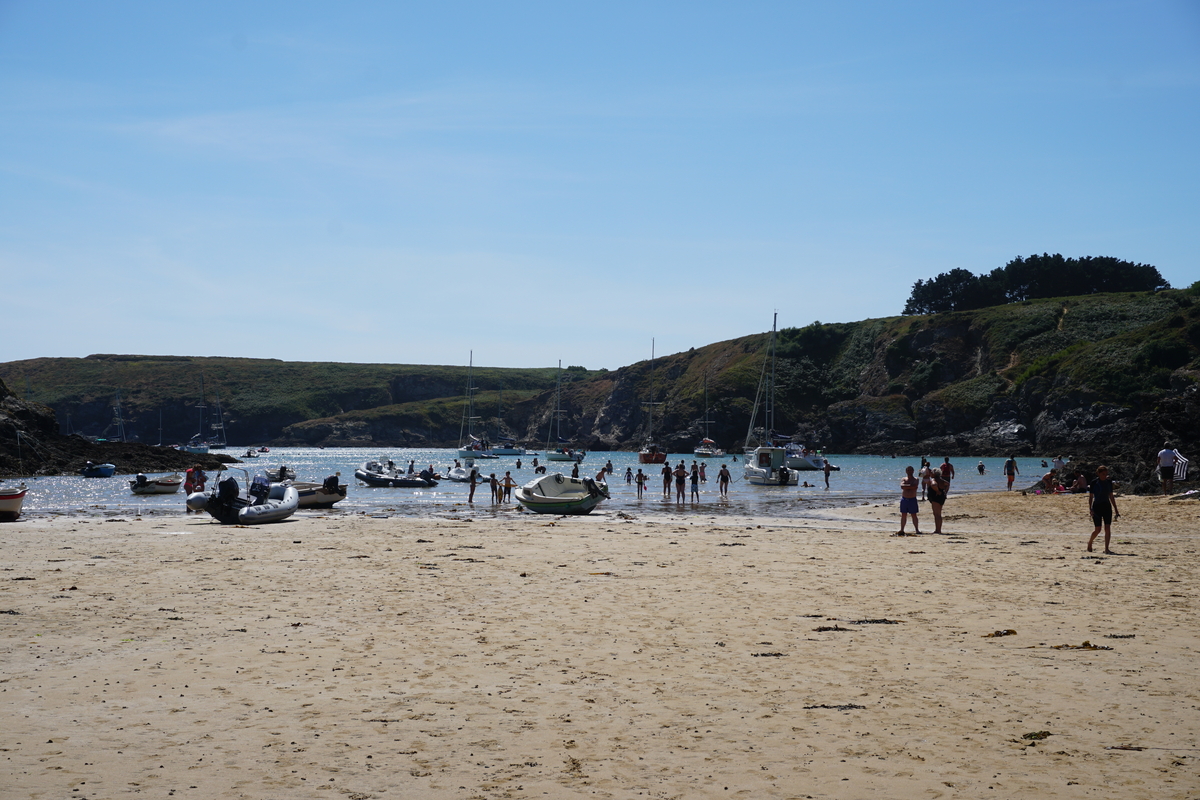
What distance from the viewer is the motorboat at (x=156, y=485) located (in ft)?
156

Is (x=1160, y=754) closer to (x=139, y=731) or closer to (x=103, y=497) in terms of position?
(x=139, y=731)

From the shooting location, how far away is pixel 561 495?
33375 millimetres

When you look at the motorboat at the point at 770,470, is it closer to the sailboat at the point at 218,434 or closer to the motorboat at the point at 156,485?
the motorboat at the point at 156,485

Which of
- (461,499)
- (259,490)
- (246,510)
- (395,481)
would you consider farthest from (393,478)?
(246,510)

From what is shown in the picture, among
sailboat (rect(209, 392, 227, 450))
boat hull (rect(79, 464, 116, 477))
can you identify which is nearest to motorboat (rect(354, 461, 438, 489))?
boat hull (rect(79, 464, 116, 477))

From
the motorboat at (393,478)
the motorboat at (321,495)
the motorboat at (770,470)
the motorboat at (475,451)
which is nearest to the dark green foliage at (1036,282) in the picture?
the motorboat at (475,451)

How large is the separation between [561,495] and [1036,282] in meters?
135

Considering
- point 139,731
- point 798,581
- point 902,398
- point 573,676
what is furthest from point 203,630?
point 902,398

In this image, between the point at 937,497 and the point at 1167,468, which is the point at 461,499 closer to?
the point at 937,497

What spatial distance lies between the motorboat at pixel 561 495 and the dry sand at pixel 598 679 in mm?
15623

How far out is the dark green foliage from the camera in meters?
140

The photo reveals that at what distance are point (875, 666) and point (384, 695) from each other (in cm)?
467

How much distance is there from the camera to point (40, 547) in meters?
18.7

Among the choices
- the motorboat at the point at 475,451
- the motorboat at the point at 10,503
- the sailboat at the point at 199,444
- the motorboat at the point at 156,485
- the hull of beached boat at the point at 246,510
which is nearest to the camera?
the hull of beached boat at the point at 246,510
